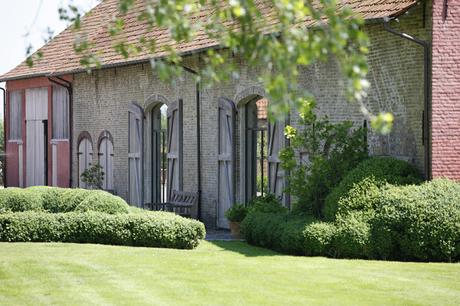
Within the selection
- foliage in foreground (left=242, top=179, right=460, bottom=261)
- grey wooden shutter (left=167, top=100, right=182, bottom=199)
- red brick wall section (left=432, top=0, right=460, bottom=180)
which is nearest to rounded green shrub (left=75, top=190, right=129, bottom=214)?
foliage in foreground (left=242, top=179, right=460, bottom=261)

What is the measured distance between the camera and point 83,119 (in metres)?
29.9

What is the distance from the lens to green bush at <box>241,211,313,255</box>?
16234mm

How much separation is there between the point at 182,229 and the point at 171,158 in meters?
7.83

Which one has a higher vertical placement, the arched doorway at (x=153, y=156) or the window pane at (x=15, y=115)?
the window pane at (x=15, y=115)

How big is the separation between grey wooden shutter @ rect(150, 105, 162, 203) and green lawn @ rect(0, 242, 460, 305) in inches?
397

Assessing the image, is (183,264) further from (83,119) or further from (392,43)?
(83,119)

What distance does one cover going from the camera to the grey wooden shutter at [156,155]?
86.5ft

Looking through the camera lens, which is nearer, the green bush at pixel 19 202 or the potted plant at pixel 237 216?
the green bush at pixel 19 202

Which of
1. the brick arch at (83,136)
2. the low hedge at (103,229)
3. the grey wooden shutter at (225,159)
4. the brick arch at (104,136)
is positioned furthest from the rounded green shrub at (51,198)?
the brick arch at (83,136)

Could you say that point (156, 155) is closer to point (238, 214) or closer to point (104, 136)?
point (104, 136)

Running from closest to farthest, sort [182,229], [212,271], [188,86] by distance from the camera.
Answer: [212,271], [182,229], [188,86]

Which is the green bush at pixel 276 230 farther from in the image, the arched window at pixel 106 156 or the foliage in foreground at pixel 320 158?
the arched window at pixel 106 156

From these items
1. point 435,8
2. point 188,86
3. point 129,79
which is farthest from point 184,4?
point 129,79

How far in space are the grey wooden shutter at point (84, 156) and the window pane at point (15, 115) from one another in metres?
5.36
